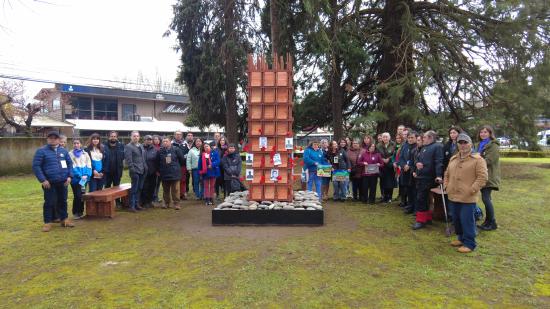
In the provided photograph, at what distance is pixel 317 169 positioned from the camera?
907 cm

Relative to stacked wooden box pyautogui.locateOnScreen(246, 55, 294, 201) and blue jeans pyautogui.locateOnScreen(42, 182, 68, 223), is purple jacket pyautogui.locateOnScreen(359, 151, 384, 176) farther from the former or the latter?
blue jeans pyautogui.locateOnScreen(42, 182, 68, 223)

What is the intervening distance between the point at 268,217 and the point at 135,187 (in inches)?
129

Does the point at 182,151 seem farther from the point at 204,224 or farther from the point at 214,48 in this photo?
the point at 214,48

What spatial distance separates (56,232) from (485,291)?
Answer: 656 centimetres

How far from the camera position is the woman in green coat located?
19.4 feet

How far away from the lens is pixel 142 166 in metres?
7.92

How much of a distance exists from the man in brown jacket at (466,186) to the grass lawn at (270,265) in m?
0.29

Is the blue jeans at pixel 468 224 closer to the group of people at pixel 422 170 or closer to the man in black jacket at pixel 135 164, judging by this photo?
the group of people at pixel 422 170

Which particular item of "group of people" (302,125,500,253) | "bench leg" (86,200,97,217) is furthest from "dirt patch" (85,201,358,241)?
"group of people" (302,125,500,253)

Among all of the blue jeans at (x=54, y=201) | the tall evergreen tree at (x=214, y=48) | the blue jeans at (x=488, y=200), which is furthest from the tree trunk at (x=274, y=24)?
the blue jeans at (x=488, y=200)

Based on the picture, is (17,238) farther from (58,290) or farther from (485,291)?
(485,291)

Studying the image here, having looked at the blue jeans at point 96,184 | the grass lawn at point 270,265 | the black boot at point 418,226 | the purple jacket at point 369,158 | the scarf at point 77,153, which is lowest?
the grass lawn at point 270,265

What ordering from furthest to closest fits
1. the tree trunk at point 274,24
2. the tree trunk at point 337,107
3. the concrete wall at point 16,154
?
the concrete wall at point 16,154 < the tree trunk at point 337,107 < the tree trunk at point 274,24

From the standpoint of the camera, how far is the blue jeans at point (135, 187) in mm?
7879
